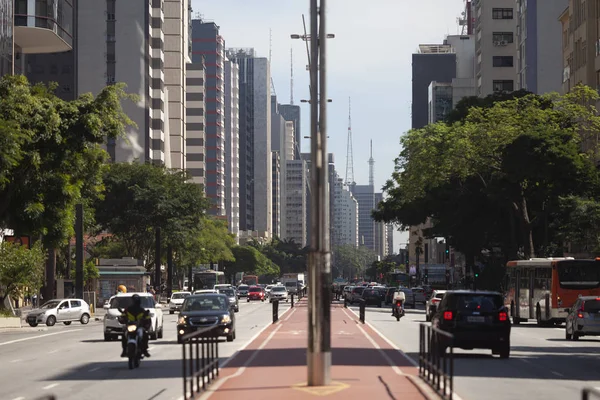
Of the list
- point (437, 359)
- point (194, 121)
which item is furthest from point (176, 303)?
point (194, 121)

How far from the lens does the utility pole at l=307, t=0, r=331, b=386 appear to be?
18.5 metres

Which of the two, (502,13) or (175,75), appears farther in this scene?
(175,75)

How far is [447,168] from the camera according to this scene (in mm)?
71750

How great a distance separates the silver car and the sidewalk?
21326mm

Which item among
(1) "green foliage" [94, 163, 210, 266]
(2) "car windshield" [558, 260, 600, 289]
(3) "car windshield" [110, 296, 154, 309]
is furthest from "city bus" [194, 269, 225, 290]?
(3) "car windshield" [110, 296, 154, 309]

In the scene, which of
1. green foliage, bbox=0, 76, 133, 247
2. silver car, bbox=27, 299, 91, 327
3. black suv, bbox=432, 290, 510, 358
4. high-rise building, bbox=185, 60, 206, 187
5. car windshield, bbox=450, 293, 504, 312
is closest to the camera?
black suv, bbox=432, 290, 510, 358

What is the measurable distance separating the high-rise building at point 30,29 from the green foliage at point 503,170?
24.2 meters

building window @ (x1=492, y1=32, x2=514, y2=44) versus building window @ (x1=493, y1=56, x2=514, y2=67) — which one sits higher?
building window @ (x1=492, y1=32, x2=514, y2=44)

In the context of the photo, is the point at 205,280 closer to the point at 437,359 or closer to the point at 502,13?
the point at 502,13

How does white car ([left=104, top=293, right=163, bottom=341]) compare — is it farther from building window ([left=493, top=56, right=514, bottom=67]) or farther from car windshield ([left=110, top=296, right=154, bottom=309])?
building window ([left=493, top=56, right=514, bottom=67])

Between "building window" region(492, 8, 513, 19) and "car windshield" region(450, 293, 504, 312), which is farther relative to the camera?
"building window" region(492, 8, 513, 19)

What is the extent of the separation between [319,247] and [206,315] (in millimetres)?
17583

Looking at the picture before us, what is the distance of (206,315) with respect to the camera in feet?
117

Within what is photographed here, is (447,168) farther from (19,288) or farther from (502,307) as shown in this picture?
(502,307)
